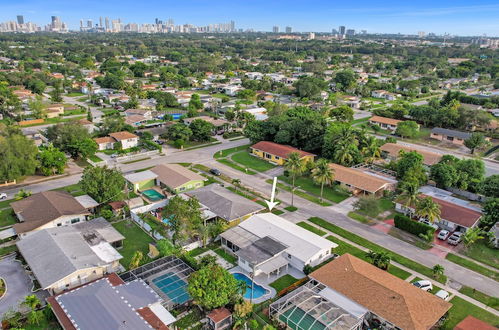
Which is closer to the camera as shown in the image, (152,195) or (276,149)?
(152,195)

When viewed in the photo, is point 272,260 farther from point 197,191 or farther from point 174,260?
point 197,191

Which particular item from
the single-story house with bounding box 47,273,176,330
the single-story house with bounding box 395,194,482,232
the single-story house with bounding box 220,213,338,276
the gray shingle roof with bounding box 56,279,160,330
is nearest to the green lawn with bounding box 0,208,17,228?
the single-story house with bounding box 47,273,176,330

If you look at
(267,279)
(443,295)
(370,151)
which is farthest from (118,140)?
(443,295)

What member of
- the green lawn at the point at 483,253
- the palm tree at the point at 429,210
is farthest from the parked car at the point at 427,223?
the green lawn at the point at 483,253

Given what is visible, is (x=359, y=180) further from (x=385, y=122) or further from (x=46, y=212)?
(x=385, y=122)

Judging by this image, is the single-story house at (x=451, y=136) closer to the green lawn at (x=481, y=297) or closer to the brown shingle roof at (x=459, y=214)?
the brown shingle roof at (x=459, y=214)

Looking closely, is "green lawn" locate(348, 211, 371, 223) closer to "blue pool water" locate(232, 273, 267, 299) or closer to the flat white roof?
the flat white roof
